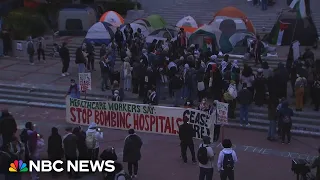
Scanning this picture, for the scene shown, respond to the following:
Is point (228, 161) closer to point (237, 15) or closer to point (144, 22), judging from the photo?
point (237, 15)

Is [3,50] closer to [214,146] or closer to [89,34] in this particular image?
[89,34]

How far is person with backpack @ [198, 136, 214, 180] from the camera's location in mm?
12797

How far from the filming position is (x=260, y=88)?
1889 cm

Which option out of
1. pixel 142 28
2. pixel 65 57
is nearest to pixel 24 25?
pixel 142 28

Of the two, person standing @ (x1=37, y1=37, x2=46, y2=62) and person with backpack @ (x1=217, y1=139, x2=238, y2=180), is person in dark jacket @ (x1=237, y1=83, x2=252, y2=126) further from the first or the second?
person standing @ (x1=37, y1=37, x2=46, y2=62)

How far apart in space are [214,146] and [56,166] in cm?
477

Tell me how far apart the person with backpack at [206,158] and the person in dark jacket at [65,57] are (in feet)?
39.6

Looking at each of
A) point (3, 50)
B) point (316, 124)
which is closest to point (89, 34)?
point (3, 50)

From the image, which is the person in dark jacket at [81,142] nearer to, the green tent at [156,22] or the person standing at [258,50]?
the person standing at [258,50]

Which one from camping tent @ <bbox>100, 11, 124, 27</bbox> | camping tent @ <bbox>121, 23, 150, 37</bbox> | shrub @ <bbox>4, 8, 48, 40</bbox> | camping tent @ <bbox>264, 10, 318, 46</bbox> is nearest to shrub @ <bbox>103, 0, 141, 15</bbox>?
camping tent @ <bbox>100, 11, 124, 27</bbox>

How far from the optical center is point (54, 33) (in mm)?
32969

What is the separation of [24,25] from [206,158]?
1892cm

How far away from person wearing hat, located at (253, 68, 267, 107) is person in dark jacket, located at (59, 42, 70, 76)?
8.49 metres

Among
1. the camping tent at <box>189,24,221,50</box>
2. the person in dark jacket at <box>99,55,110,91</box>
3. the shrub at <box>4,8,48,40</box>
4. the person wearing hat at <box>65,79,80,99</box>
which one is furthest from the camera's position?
the shrub at <box>4,8,48,40</box>
